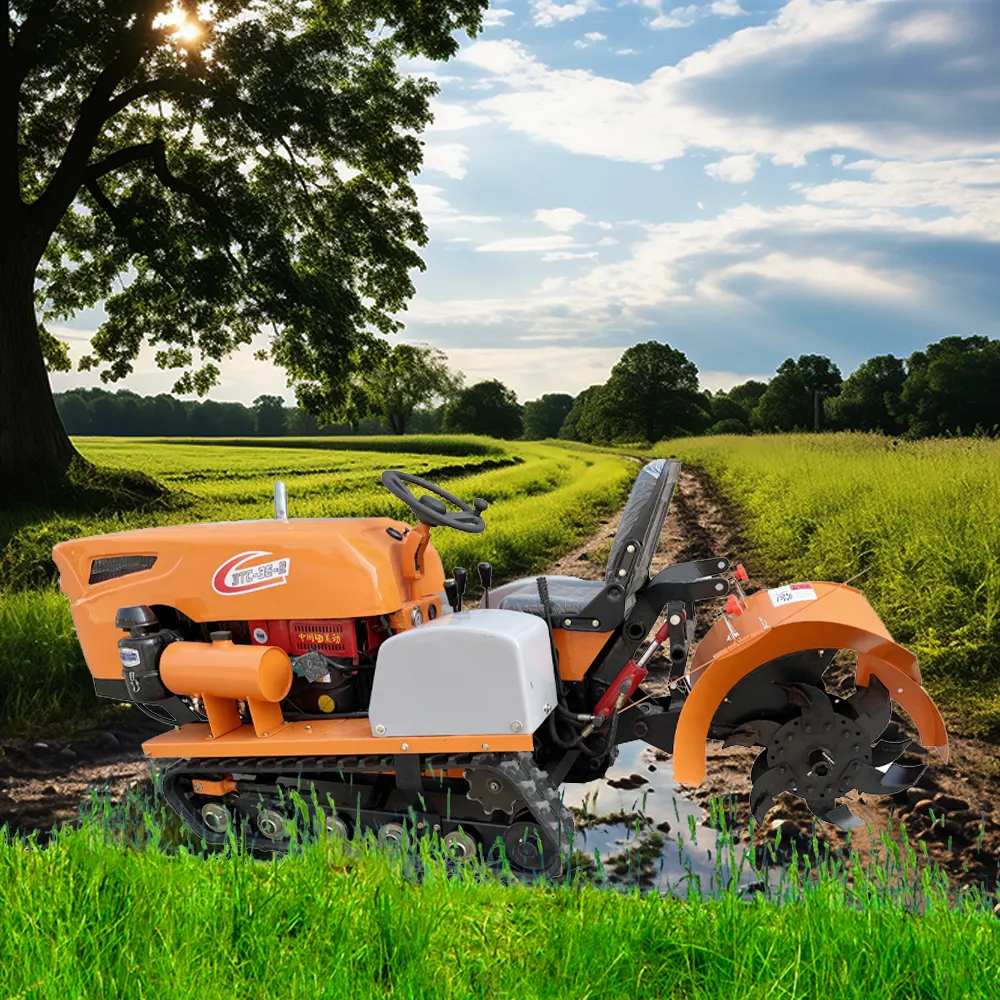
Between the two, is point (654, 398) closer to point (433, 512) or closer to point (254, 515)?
point (254, 515)

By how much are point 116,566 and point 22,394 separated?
12.4 meters

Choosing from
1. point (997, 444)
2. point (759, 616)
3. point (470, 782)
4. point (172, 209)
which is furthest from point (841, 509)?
point (172, 209)

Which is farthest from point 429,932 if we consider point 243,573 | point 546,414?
point 546,414

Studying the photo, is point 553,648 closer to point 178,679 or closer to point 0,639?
point 178,679

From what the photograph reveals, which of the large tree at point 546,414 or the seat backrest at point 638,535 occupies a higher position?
the large tree at point 546,414

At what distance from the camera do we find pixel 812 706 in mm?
3822

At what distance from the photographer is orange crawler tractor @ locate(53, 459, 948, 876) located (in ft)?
12.3

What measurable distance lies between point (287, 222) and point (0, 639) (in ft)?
40.9

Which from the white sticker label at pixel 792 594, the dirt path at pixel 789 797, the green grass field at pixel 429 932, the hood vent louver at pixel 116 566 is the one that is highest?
the hood vent louver at pixel 116 566

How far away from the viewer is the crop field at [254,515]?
6168 millimetres

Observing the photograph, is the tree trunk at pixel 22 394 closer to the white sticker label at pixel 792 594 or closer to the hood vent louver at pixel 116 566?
the hood vent louver at pixel 116 566

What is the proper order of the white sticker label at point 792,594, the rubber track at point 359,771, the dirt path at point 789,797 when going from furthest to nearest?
the dirt path at point 789,797
the white sticker label at point 792,594
the rubber track at point 359,771

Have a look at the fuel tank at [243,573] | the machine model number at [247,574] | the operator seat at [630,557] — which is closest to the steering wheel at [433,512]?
the fuel tank at [243,573]

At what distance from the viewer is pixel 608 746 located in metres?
4.14
